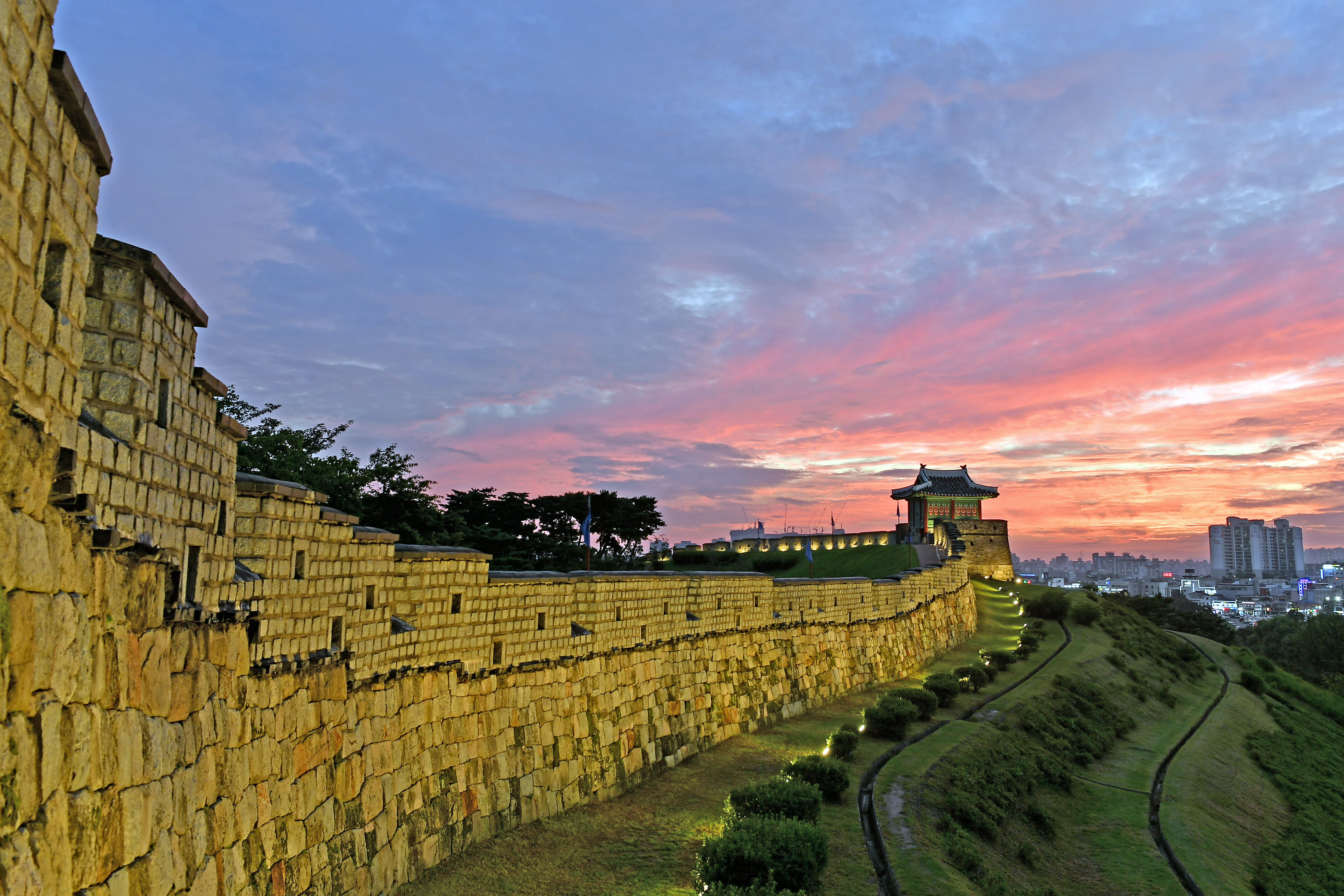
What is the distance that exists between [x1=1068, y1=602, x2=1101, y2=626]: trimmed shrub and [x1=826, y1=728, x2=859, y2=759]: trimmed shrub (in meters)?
33.2

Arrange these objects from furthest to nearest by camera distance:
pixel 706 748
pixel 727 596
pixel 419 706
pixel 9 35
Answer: pixel 727 596 → pixel 706 748 → pixel 419 706 → pixel 9 35

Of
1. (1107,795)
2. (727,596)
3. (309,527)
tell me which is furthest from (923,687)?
(309,527)

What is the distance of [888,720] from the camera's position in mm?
21625

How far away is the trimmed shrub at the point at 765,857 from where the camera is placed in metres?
11.1

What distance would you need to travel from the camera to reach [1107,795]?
22.3 metres

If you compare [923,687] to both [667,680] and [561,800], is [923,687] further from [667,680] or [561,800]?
[561,800]

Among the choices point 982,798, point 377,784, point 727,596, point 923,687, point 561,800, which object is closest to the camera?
point 377,784

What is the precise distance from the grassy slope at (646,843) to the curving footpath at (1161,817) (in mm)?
6081

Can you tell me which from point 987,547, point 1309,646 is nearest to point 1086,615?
point 987,547

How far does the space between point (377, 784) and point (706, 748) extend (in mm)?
11025

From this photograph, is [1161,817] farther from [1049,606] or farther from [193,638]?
[1049,606]

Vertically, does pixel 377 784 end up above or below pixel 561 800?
above

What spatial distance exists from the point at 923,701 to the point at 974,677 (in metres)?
6.23

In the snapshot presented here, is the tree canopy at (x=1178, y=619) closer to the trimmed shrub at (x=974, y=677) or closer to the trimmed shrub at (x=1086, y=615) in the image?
the trimmed shrub at (x=1086, y=615)
